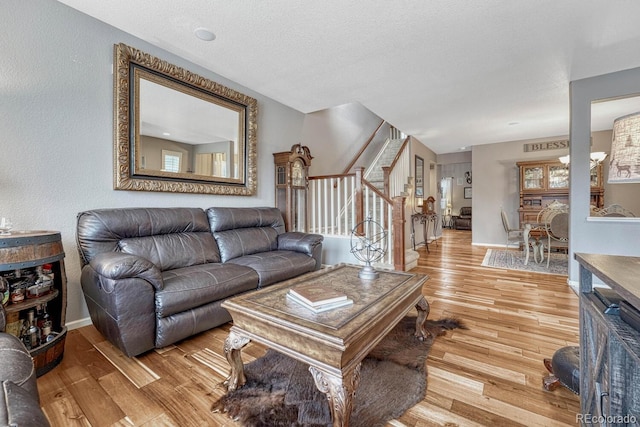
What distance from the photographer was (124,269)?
1654 mm

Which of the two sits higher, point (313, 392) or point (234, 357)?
point (234, 357)

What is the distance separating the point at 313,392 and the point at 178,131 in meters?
2.75

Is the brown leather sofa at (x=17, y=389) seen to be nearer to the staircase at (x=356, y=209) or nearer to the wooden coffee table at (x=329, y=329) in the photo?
the wooden coffee table at (x=329, y=329)

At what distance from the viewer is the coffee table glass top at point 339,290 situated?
4.09 feet

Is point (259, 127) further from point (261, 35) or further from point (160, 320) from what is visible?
point (160, 320)

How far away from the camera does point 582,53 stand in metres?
2.74

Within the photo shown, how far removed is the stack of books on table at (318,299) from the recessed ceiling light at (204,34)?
2.36 m

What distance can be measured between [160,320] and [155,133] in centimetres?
183

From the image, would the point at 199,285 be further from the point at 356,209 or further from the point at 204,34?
A: the point at 356,209

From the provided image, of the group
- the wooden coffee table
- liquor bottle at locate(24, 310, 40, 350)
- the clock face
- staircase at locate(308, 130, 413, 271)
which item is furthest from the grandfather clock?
liquor bottle at locate(24, 310, 40, 350)

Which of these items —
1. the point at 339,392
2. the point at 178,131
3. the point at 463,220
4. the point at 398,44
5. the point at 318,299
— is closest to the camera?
the point at 339,392

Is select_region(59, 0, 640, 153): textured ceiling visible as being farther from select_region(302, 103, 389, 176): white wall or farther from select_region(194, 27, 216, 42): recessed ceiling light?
select_region(302, 103, 389, 176): white wall

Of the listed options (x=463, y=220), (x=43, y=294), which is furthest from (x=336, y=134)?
(x=463, y=220)

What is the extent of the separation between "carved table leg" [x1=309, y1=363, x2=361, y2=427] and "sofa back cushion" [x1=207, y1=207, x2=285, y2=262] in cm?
192
